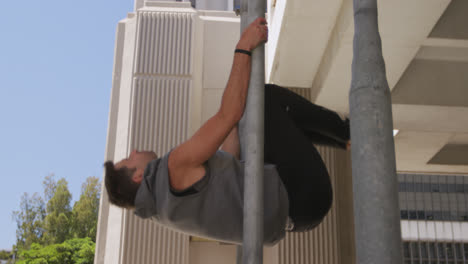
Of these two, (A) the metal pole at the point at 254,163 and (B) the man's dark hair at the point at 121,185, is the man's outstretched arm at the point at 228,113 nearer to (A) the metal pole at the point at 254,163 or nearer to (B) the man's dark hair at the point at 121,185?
(A) the metal pole at the point at 254,163

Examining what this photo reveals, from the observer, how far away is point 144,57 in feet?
19.6

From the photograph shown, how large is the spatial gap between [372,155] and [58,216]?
26.7 m

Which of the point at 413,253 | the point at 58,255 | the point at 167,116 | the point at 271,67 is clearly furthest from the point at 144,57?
the point at 413,253

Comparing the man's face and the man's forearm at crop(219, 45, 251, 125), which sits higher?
the man's forearm at crop(219, 45, 251, 125)

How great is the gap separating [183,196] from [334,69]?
3609 mm

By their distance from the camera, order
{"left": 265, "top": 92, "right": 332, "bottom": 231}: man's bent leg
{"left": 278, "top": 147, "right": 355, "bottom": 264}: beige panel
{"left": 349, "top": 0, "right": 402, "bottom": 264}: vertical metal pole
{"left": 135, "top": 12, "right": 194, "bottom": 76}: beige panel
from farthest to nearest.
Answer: {"left": 135, "top": 12, "right": 194, "bottom": 76}: beige panel, {"left": 278, "top": 147, "right": 355, "bottom": 264}: beige panel, {"left": 265, "top": 92, "right": 332, "bottom": 231}: man's bent leg, {"left": 349, "top": 0, "right": 402, "bottom": 264}: vertical metal pole

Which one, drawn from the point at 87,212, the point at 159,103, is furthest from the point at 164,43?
the point at 87,212

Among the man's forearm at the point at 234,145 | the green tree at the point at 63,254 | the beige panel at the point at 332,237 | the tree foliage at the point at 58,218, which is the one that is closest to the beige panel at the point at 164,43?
the beige panel at the point at 332,237

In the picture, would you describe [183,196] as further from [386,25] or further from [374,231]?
[386,25]

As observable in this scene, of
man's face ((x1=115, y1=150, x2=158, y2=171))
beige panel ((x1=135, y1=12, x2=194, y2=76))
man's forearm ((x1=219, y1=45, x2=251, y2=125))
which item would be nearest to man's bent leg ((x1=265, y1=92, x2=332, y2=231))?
man's forearm ((x1=219, y1=45, x2=251, y2=125))

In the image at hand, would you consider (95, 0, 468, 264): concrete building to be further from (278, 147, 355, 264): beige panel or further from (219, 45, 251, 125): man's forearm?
(219, 45, 251, 125): man's forearm

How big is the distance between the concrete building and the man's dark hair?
286cm

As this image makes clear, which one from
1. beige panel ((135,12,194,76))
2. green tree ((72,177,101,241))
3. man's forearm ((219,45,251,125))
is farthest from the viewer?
green tree ((72,177,101,241))

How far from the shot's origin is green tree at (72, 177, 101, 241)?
2448 cm
